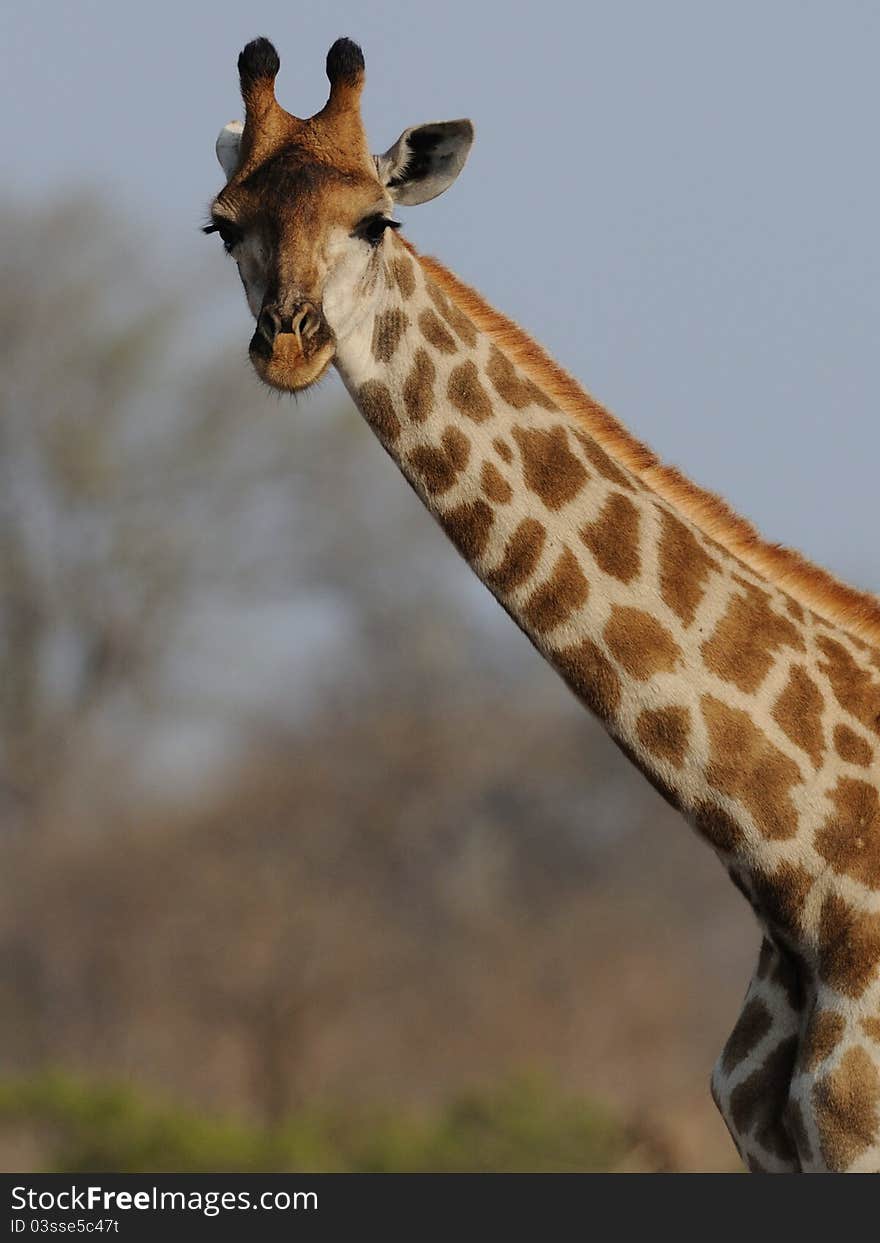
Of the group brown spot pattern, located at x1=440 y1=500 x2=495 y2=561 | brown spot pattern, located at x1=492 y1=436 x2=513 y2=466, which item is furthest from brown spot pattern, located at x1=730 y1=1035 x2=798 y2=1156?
brown spot pattern, located at x1=492 y1=436 x2=513 y2=466

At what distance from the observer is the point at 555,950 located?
2675 cm

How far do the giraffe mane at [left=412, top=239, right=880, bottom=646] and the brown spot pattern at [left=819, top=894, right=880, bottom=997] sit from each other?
1042 mm

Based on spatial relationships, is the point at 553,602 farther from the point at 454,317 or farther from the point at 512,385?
the point at 454,317

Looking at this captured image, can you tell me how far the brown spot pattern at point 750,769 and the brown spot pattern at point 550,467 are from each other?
2.40 feet

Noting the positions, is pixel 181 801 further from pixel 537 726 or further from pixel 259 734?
pixel 537 726

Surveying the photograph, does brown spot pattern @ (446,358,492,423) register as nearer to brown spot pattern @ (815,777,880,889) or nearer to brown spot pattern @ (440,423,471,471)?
brown spot pattern @ (440,423,471,471)

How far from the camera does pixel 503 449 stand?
5867 millimetres

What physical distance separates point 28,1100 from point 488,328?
1603cm

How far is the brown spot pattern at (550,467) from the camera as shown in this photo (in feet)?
19.3

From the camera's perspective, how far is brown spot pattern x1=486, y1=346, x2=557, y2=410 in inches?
237

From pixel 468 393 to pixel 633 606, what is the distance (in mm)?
791

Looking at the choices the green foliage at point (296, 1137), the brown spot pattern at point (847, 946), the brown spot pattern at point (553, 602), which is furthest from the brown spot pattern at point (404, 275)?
the green foliage at point (296, 1137)
